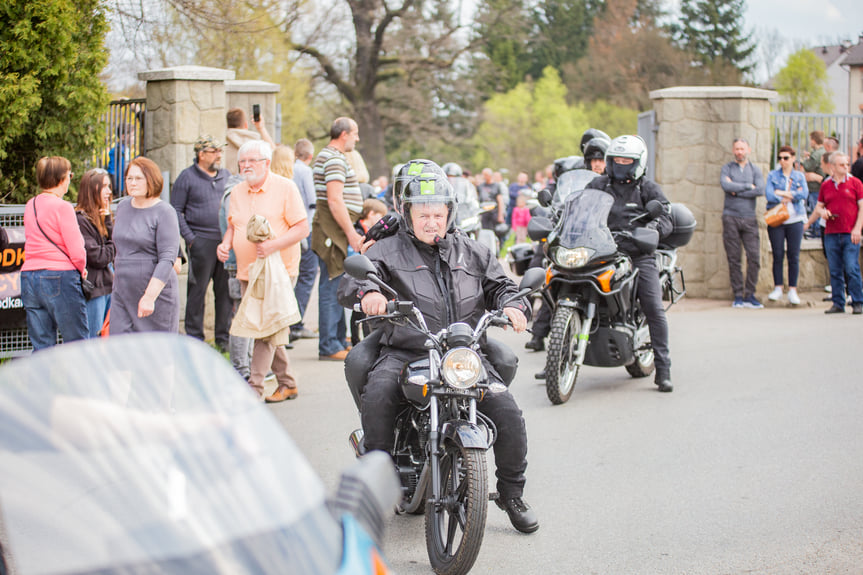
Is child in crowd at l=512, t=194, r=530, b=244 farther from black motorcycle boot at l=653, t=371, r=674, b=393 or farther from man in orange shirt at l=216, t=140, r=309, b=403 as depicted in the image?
man in orange shirt at l=216, t=140, r=309, b=403

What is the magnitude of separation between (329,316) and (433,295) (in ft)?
16.2

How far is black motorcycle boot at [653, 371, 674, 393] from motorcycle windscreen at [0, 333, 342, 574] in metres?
6.73

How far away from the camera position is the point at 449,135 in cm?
3962

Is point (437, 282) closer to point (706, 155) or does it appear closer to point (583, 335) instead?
point (583, 335)

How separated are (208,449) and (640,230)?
22.5ft

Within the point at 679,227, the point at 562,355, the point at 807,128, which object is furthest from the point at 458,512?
the point at 807,128

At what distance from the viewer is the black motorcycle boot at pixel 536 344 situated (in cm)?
1073

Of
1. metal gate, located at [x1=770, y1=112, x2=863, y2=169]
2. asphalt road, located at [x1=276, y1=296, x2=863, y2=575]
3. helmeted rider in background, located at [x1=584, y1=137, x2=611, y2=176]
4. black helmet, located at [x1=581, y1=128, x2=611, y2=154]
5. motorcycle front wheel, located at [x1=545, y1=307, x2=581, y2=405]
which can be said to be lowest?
asphalt road, located at [x1=276, y1=296, x2=863, y2=575]

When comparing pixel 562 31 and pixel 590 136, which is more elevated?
pixel 562 31

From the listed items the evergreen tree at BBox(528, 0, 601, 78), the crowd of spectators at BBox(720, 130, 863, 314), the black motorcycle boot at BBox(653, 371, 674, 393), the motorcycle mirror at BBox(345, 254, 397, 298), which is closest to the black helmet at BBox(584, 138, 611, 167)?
the black motorcycle boot at BBox(653, 371, 674, 393)

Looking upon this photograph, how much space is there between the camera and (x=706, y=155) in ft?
48.0

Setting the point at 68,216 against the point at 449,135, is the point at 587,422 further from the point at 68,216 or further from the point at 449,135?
the point at 449,135

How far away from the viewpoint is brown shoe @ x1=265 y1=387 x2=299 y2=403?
8141 millimetres

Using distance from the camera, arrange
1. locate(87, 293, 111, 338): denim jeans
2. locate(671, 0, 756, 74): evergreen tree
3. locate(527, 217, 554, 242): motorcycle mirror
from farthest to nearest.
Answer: locate(671, 0, 756, 74): evergreen tree → locate(527, 217, 554, 242): motorcycle mirror → locate(87, 293, 111, 338): denim jeans
